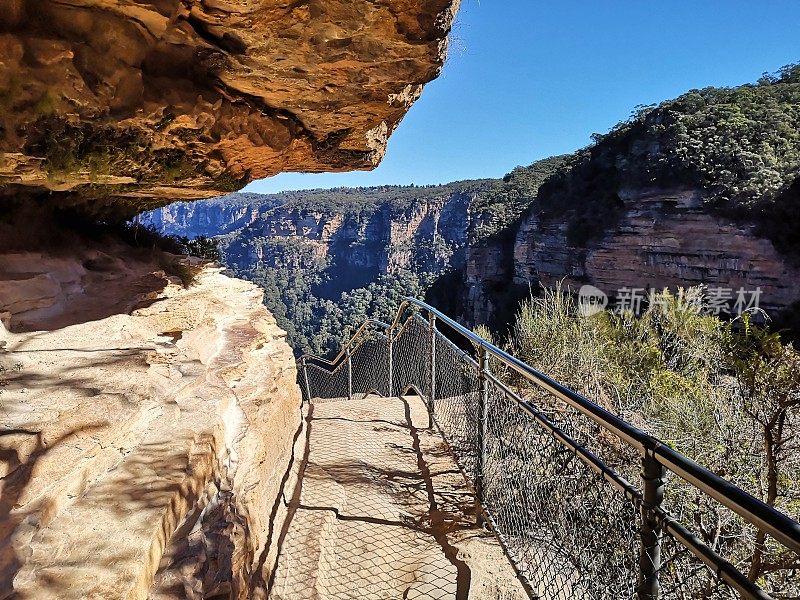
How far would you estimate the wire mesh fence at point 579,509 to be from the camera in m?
1.24

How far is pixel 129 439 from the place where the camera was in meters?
1.61

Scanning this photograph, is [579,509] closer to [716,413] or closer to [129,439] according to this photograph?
[129,439]

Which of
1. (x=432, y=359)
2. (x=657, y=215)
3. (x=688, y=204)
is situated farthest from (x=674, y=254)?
(x=432, y=359)

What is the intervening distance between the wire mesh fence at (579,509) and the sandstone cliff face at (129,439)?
1263 mm

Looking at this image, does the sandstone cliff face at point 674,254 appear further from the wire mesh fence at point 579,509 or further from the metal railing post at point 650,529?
the metal railing post at point 650,529

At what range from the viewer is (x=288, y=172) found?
12.0ft

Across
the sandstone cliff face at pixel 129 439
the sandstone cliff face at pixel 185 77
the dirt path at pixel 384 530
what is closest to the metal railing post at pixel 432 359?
the dirt path at pixel 384 530

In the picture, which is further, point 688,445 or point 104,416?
point 688,445

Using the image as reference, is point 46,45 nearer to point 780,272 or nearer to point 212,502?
point 212,502

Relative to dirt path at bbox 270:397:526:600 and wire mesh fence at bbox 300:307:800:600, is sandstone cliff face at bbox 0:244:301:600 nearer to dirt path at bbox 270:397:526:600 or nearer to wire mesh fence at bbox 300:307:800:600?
dirt path at bbox 270:397:526:600

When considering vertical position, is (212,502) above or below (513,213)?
below

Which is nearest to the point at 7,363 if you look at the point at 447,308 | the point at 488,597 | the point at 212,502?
the point at 212,502

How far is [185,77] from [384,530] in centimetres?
256

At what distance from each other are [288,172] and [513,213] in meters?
35.6
